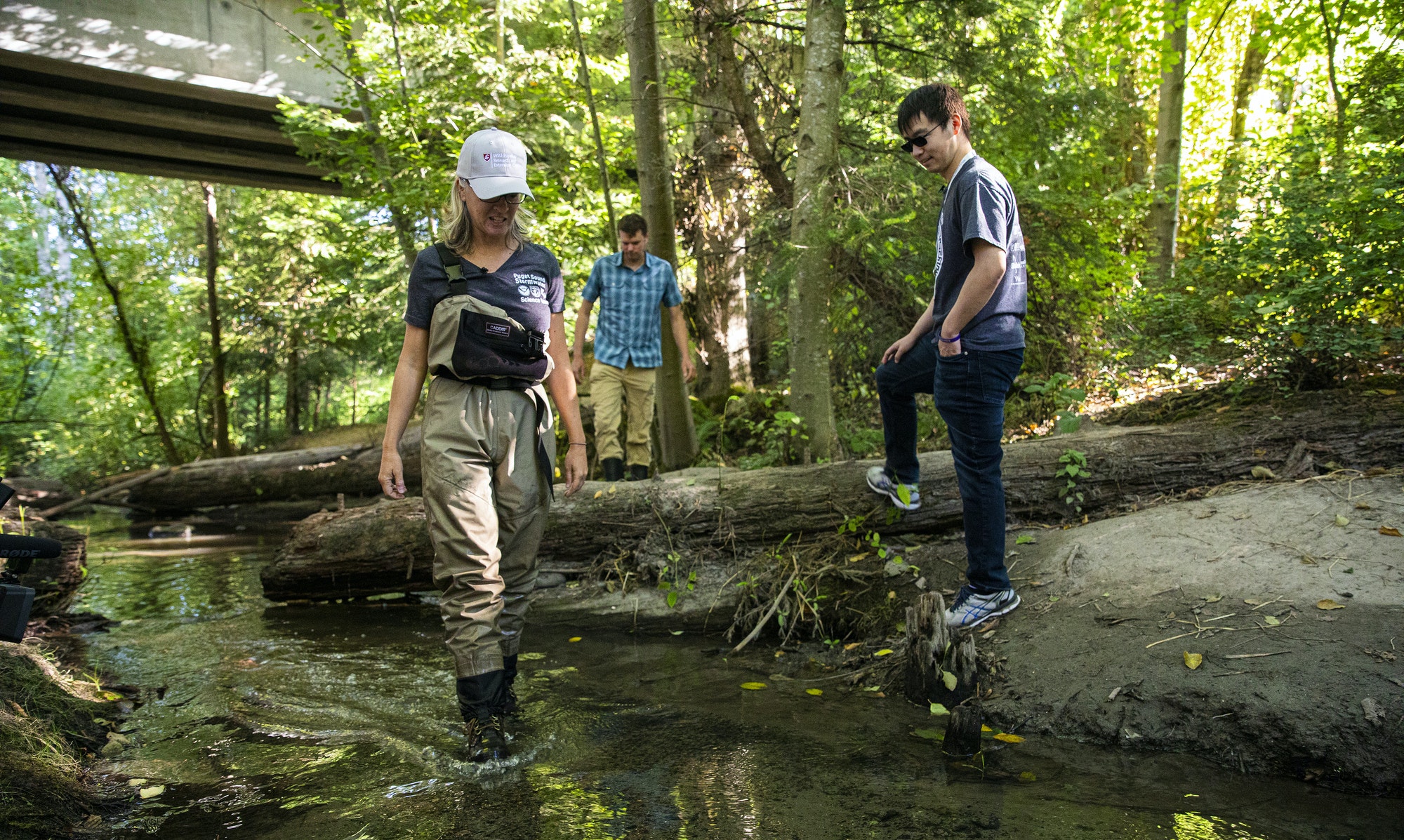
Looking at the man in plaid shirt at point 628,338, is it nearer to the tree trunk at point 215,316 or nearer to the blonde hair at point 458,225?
the blonde hair at point 458,225

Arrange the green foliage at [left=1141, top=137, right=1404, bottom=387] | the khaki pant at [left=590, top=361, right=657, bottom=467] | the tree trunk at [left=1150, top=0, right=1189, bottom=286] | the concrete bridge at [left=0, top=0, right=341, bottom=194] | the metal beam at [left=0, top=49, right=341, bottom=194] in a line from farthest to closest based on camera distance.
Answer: the metal beam at [left=0, top=49, right=341, bottom=194] < the tree trunk at [left=1150, top=0, right=1189, bottom=286] < the concrete bridge at [left=0, top=0, right=341, bottom=194] < the khaki pant at [left=590, top=361, right=657, bottom=467] < the green foliage at [left=1141, top=137, right=1404, bottom=387]

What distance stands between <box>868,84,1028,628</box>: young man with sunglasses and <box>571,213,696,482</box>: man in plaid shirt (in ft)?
12.6

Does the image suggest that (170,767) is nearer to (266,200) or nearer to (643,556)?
(643,556)

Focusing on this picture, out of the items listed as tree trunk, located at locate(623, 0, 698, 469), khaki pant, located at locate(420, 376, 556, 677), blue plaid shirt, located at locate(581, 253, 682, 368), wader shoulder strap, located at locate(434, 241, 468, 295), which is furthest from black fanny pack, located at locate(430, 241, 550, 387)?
tree trunk, located at locate(623, 0, 698, 469)

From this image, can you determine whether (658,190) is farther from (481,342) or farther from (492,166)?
(481,342)

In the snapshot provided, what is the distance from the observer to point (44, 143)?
45.1ft

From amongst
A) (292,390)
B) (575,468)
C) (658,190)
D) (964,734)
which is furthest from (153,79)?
(964,734)

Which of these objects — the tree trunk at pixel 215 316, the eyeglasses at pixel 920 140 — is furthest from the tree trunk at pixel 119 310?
the eyeglasses at pixel 920 140

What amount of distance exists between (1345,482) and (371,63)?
12.0 meters

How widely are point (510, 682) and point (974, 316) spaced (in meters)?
2.75

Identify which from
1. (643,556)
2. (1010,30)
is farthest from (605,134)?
(643,556)

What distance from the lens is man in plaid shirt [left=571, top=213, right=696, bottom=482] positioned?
25.2 ft

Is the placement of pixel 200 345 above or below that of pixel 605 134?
below

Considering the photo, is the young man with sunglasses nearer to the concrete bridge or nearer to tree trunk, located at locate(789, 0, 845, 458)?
tree trunk, located at locate(789, 0, 845, 458)
